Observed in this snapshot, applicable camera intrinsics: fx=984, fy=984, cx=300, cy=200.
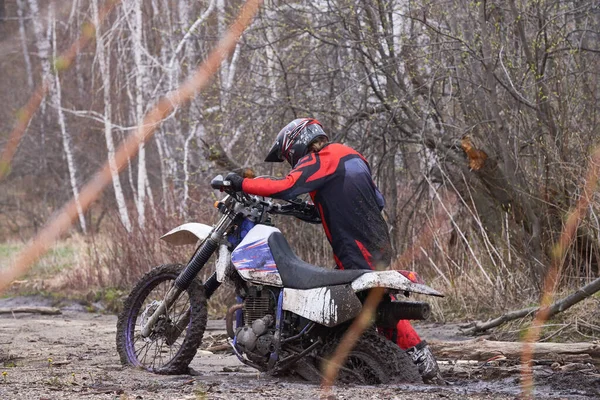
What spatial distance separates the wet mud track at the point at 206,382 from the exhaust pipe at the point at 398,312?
1.47 ft

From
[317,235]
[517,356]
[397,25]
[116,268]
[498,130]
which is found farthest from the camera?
[116,268]

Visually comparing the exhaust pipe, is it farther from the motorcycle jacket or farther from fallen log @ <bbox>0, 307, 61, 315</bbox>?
fallen log @ <bbox>0, 307, 61, 315</bbox>

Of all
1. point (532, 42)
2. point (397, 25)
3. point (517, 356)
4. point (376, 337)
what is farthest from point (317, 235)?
point (376, 337)

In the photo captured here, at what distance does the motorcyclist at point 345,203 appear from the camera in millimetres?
6531

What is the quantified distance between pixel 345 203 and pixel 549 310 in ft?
8.53

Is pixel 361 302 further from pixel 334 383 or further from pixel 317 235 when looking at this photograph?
pixel 317 235

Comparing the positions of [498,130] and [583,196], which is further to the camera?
[498,130]

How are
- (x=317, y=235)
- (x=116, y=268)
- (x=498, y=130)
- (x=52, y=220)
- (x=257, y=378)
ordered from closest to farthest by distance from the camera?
(x=257, y=378) < (x=498, y=130) < (x=317, y=235) < (x=116, y=268) < (x=52, y=220)

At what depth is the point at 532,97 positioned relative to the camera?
32.5ft

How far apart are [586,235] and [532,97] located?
1702 mm

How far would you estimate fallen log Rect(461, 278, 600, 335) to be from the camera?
7785mm

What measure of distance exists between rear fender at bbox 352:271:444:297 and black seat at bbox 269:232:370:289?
7 centimetres

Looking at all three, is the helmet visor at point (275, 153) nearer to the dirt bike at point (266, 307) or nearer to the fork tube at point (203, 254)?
the dirt bike at point (266, 307)

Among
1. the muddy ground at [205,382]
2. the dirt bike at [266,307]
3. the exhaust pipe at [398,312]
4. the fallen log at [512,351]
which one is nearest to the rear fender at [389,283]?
the dirt bike at [266,307]
